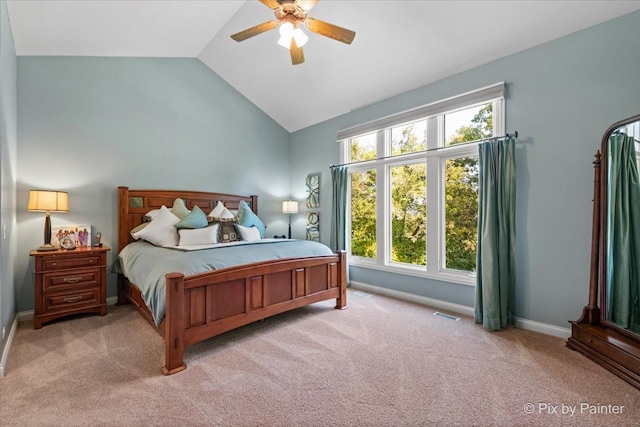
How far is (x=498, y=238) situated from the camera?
10.1ft

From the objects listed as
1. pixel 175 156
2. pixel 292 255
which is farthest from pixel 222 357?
pixel 175 156

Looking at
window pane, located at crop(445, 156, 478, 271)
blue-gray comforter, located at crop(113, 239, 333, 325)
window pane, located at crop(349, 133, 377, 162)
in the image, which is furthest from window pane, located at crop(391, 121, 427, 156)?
blue-gray comforter, located at crop(113, 239, 333, 325)

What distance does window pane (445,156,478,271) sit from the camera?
3527 mm

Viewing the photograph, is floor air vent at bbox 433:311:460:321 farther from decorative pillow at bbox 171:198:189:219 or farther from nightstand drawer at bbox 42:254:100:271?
nightstand drawer at bbox 42:254:100:271

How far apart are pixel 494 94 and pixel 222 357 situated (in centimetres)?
376

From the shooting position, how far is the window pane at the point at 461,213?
353 centimetres

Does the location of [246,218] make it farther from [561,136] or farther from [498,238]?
[561,136]

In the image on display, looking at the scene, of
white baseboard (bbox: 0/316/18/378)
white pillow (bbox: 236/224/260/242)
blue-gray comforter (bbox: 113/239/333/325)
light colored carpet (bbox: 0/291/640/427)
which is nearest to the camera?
light colored carpet (bbox: 0/291/640/427)

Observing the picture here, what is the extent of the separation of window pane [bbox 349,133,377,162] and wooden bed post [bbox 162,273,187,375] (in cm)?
331

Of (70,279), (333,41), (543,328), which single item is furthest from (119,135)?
(543,328)

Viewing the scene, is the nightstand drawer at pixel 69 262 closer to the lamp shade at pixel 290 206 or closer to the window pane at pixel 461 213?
the lamp shade at pixel 290 206

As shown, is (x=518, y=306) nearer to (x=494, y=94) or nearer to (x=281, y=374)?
(x=494, y=94)

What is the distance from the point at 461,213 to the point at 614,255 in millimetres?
1429

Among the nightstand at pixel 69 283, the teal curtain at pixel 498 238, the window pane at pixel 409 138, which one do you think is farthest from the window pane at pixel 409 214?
the nightstand at pixel 69 283
